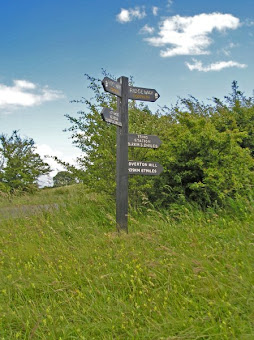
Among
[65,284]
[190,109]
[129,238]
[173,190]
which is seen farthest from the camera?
[190,109]

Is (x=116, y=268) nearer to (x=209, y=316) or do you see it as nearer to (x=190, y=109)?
(x=209, y=316)

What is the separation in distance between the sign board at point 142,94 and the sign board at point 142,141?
2.47 ft

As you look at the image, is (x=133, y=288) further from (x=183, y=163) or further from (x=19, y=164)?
(x=19, y=164)

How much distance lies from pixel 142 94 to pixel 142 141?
0.92m

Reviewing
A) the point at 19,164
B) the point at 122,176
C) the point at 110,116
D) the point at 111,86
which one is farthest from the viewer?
the point at 19,164

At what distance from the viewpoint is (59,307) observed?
3133 millimetres

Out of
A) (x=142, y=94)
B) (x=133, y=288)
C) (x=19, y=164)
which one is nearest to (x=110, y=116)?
Result: (x=142, y=94)

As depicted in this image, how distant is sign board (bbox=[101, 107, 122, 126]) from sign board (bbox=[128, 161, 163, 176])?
30.7 inches

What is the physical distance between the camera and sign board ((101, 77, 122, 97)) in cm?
527

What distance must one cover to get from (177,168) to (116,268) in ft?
11.2

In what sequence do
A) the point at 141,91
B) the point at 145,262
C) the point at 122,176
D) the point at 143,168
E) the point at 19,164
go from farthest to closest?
1. the point at 19,164
2. the point at 141,91
3. the point at 143,168
4. the point at 122,176
5. the point at 145,262

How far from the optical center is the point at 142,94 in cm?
604

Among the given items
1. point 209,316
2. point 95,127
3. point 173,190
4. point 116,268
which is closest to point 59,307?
point 116,268

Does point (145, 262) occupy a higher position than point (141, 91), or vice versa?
point (141, 91)
